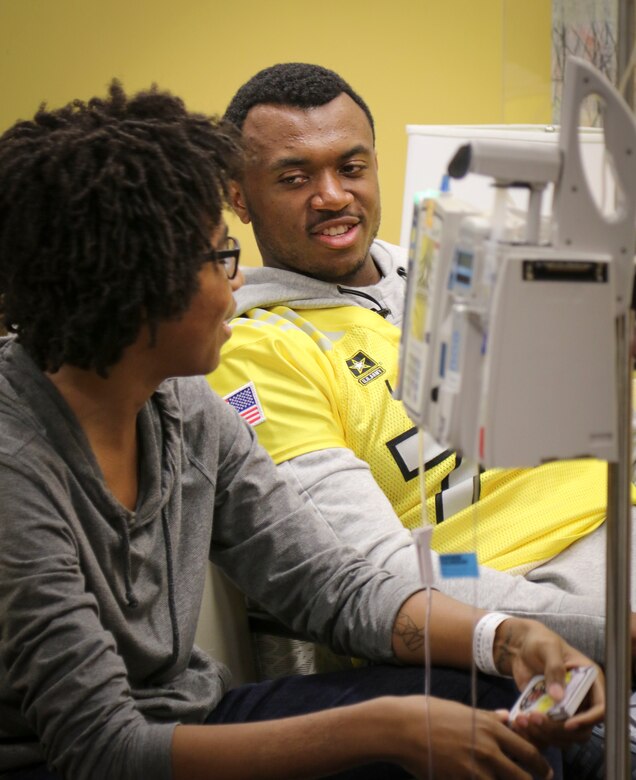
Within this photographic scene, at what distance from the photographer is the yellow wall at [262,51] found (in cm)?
309

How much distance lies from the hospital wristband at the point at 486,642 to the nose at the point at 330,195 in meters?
0.92

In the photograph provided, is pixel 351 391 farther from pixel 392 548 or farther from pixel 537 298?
pixel 537 298

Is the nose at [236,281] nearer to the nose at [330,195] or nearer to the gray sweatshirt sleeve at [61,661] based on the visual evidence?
the gray sweatshirt sleeve at [61,661]

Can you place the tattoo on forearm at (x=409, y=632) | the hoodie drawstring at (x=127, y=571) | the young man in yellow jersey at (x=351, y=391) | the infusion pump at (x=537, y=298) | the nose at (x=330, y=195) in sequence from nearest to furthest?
the infusion pump at (x=537, y=298), the hoodie drawstring at (x=127, y=571), the tattoo on forearm at (x=409, y=632), the young man in yellow jersey at (x=351, y=391), the nose at (x=330, y=195)

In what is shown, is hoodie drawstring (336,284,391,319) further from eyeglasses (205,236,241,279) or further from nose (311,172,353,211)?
eyeglasses (205,236,241,279)

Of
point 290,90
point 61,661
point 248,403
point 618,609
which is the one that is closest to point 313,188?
point 290,90

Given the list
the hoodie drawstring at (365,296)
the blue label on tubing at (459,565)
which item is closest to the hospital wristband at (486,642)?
the blue label on tubing at (459,565)

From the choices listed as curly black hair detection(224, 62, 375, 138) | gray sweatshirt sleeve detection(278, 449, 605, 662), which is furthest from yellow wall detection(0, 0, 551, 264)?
gray sweatshirt sleeve detection(278, 449, 605, 662)

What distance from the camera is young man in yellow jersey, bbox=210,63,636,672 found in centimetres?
160

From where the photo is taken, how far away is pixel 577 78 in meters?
0.86

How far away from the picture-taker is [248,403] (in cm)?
172

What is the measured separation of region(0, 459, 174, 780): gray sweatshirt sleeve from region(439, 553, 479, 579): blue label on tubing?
13.4 inches

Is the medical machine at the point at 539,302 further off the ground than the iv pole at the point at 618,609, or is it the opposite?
the medical machine at the point at 539,302

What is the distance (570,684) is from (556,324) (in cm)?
50
